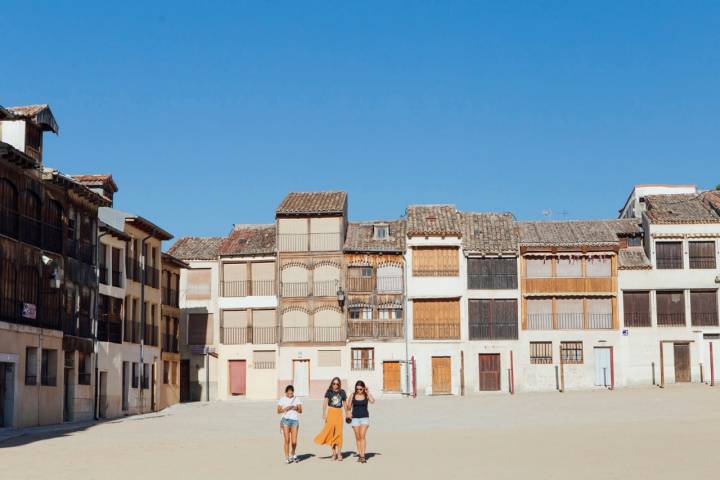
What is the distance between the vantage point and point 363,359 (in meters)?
62.3

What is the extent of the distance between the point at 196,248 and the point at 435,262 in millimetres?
15473

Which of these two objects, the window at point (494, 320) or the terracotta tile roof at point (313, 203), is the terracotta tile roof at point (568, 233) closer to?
the window at point (494, 320)

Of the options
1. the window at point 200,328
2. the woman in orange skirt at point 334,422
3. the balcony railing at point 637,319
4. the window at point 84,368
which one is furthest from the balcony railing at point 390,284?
the woman in orange skirt at point 334,422

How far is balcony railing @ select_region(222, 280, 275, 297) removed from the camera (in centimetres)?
6406

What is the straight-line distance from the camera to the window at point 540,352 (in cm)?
6091

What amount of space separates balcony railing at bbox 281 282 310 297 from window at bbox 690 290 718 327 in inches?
871

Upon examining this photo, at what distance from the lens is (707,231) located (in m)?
60.3

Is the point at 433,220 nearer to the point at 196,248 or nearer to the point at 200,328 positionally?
the point at 196,248

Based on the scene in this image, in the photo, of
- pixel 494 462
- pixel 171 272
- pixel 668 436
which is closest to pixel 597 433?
pixel 668 436

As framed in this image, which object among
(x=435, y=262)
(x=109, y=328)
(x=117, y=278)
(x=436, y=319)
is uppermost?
(x=435, y=262)

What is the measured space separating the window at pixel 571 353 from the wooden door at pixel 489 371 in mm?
3675

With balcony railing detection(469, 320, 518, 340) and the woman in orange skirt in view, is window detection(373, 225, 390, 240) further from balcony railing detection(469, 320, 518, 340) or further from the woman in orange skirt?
the woman in orange skirt

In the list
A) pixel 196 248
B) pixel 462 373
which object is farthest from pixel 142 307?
pixel 462 373

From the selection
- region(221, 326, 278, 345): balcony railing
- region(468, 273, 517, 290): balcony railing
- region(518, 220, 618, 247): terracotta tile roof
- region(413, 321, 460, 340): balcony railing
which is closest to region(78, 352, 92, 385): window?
region(221, 326, 278, 345): balcony railing
